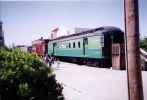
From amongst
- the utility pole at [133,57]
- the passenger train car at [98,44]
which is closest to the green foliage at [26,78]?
the utility pole at [133,57]

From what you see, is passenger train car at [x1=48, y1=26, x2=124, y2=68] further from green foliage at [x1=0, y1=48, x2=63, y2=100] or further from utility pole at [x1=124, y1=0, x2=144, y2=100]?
utility pole at [x1=124, y1=0, x2=144, y2=100]

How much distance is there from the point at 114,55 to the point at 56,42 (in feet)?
52.6

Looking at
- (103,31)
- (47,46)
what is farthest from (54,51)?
(103,31)

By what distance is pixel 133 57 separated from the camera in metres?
4.93

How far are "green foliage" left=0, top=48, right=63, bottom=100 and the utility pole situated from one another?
5.91 ft

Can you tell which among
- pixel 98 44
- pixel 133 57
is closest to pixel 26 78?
pixel 133 57

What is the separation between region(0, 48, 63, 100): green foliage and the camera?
217 inches

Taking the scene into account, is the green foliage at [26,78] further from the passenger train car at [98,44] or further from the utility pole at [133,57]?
the passenger train car at [98,44]

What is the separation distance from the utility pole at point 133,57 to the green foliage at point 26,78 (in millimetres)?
1802

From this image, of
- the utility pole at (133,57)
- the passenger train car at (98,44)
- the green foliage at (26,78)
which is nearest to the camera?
the utility pole at (133,57)

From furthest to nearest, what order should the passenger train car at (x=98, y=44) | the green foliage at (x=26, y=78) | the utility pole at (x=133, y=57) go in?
the passenger train car at (x=98, y=44) < the green foliage at (x=26, y=78) < the utility pole at (x=133, y=57)

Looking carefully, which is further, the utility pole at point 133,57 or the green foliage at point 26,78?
the green foliage at point 26,78

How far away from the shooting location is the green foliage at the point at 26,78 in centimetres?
551

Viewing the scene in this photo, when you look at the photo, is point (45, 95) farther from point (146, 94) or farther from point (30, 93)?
point (146, 94)
